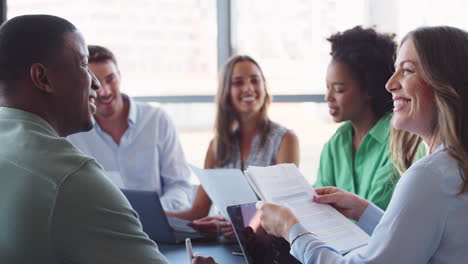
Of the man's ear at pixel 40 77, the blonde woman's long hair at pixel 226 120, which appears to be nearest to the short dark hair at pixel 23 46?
the man's ear at pixel 40 77

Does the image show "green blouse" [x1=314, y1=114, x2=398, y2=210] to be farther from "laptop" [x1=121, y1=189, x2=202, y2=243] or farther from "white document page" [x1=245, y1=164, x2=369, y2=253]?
"laptop" [x1=121, y1=189, x2=202, y2=243]

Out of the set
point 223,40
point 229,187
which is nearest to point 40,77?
point 229,187

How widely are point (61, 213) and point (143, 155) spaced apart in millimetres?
1652

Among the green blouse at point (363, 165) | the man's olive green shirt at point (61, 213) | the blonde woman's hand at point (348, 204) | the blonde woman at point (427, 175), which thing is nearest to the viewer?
the man's olive green shirt at point (61, 213)

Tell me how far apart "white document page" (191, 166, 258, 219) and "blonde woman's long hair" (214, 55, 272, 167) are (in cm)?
107

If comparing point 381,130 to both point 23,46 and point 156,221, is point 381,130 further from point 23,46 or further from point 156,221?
point 23,46

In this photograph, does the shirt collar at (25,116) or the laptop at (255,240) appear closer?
the shirt collar at (25,116)

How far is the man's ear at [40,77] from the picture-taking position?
3.59ft

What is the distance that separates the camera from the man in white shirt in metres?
2.49

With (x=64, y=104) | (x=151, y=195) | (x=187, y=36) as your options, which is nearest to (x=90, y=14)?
(x=187, y=36)

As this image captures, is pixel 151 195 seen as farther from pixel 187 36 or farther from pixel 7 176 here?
pixel 187 36

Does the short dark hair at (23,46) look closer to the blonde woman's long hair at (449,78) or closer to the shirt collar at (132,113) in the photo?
the blonde woman's long hair at (449,78)

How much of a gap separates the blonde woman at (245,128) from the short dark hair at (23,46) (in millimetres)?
1447

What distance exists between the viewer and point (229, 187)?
1.50 m
